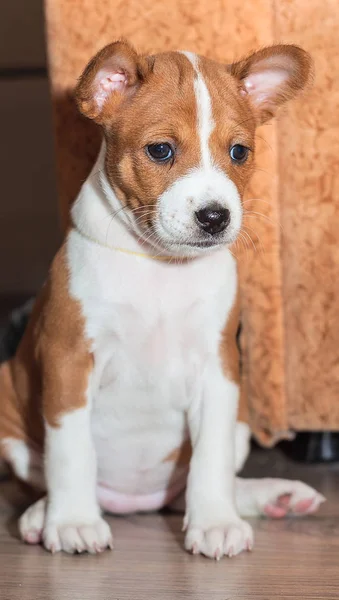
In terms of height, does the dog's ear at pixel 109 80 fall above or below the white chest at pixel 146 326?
above

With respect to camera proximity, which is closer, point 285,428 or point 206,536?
point 206,536

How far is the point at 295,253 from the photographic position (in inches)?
111

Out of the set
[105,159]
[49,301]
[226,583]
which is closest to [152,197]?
[105,159]

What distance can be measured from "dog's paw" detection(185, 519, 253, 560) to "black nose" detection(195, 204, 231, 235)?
71cm

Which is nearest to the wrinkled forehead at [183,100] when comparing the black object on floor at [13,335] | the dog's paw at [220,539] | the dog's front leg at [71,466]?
the dog's front leg at [71,466]

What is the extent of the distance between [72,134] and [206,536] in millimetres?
1269

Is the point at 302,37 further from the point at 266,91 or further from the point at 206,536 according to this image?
the point at 206,536

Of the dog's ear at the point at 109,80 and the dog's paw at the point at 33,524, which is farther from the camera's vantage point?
the dog's paw at the point at 33,524

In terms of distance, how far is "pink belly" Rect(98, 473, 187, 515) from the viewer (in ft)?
8.80

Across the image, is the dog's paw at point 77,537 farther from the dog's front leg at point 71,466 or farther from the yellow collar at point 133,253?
the yellow collar at point 133,253

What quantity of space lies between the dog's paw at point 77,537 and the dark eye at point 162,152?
88 centimetres

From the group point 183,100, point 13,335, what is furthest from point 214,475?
point 13,335

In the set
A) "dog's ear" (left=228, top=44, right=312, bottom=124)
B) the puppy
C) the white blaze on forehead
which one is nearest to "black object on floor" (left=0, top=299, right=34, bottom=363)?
the puppy

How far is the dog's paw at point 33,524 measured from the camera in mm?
2412
